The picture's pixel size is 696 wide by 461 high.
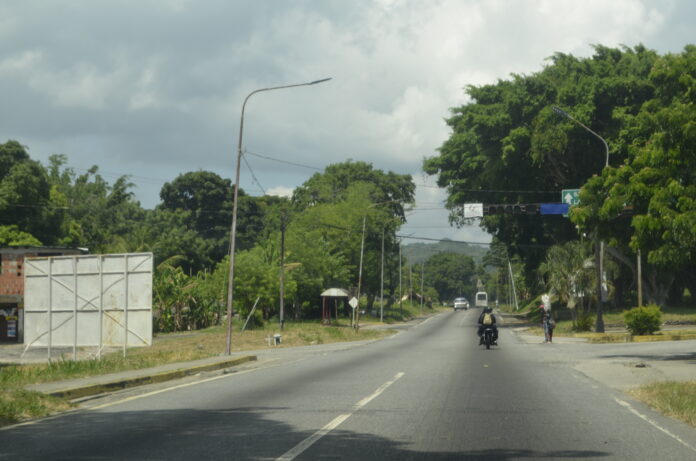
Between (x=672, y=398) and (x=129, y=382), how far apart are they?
10.6 metres

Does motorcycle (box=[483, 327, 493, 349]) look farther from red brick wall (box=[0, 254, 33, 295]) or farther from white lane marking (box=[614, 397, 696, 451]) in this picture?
red brick wall (box=[0, 254, 33, 295])

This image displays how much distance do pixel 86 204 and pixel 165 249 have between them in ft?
52.3

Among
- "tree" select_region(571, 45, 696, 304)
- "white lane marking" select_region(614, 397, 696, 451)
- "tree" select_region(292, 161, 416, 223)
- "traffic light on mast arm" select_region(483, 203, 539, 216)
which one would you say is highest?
"tree" select_region(292, 161, 416, 223)

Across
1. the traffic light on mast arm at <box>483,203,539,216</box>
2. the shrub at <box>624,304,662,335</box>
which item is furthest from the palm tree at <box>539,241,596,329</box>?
the shrub at <box>624,304,662,335</box>

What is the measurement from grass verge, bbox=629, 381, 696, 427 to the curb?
33.0ft

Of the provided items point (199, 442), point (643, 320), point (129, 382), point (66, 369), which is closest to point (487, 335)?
point (643, 320)

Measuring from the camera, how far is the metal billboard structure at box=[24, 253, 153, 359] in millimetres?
23719

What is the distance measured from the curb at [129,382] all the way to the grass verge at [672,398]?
10.1 meters

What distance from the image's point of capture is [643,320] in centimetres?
3625

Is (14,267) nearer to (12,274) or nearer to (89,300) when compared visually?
(12,274)

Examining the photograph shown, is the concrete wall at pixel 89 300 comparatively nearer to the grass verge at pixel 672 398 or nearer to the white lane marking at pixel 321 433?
the white lane marking at pixel 321 433

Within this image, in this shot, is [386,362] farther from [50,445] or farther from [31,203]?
[31,203]

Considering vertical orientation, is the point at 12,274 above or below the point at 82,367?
above

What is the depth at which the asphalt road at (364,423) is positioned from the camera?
8438 millimetres
